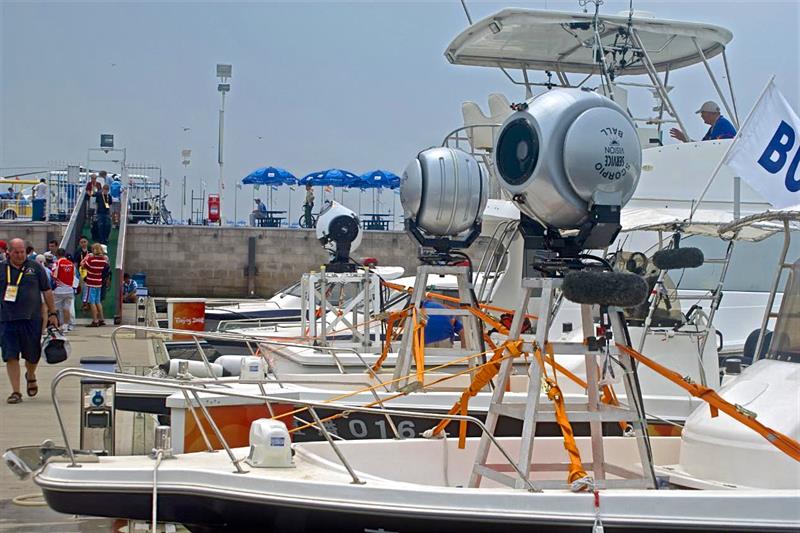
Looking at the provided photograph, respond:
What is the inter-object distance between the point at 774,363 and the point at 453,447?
6.37 ft

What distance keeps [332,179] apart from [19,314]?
28919 mm

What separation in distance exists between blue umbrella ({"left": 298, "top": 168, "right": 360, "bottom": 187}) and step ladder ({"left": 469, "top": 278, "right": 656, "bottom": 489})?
33528 millimetres

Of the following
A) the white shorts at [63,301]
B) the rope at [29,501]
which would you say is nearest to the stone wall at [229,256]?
the white shorts at [63,301]

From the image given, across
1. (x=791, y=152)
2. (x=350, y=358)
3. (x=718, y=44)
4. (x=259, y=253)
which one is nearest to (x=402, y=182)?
(x=350, y=358)

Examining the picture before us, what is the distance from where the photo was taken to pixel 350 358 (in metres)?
9.76

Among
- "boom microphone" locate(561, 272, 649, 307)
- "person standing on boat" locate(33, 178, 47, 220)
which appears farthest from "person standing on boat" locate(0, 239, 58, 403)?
"person standing on boat" locate(33, 178, 47, 220)

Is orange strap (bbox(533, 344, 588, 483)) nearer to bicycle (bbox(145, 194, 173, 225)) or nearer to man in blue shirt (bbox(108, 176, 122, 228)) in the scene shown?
man in blue shirt (bbox(108, 176, 122, 228))

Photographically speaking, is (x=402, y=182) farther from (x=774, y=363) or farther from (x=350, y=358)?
(x=774, y=363)

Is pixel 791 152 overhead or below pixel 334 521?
overhead

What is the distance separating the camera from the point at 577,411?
5512 mm

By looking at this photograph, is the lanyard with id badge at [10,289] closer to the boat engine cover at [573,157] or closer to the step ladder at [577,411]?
the step ladder at [577,411]

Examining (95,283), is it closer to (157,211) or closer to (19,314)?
(19,314)

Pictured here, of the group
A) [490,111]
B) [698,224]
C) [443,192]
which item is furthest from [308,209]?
[443,192]

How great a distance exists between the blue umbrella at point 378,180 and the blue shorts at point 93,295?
20.2 m
